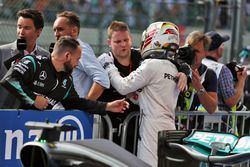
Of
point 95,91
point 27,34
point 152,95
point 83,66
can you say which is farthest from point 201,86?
point 27,34

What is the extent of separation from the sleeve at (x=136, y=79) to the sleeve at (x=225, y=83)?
71.7 inches

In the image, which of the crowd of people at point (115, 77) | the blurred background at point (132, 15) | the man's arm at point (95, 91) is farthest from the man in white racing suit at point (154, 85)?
the blurred background at point (132, 15)

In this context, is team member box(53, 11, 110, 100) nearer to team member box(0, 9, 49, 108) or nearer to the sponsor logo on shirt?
team member box(0, 9, 49, 108)

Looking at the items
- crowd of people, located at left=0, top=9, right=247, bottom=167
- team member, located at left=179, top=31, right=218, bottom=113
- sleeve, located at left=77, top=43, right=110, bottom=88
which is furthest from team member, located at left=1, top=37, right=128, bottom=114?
team member, located at left=179, top=31, right=218, bottom=113

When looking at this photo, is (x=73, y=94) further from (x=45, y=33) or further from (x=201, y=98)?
(x=45, y=33)

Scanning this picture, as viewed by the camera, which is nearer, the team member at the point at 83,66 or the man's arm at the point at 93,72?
the man's arm at the point at 93,72

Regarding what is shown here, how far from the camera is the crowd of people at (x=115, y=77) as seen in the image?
6.09 m

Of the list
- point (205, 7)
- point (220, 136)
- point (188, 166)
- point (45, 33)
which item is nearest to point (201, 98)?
point (220, 136)

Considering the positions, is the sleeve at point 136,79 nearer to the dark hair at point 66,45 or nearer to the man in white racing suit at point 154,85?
the man in white racing suit at point 154,85

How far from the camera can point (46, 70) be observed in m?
6.10

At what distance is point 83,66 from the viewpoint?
6836 mm

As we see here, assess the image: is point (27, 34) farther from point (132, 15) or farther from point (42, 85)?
point (132, 15)

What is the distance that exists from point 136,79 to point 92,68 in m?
0.66

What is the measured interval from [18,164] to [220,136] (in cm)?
172
